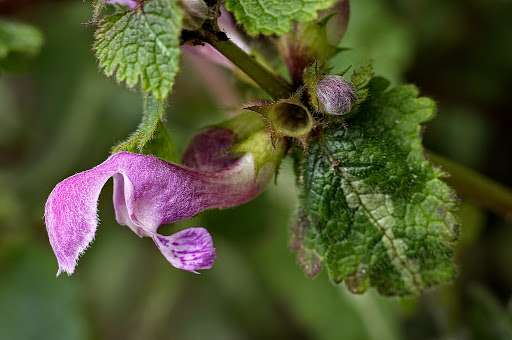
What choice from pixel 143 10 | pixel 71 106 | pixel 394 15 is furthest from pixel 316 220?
pixel 71 106

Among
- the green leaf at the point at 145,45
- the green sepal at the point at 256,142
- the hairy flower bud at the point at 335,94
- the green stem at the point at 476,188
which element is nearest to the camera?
the green leaf at the point at 145,45

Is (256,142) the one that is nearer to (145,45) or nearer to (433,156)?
(145,45)

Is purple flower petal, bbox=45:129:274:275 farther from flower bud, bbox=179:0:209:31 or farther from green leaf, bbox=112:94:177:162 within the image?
flower bud, bbox=179:0:209:31

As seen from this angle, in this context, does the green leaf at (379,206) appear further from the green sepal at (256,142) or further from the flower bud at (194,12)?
the flower bud at (194,12)

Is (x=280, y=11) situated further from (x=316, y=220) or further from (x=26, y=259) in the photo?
(x=26, y=259)

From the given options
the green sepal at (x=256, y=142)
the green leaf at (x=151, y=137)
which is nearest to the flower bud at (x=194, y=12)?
the green leaf at (x=151, y=137)

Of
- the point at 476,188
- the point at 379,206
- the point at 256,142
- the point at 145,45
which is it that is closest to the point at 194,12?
the point at 145,45

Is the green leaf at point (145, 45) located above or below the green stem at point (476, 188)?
above

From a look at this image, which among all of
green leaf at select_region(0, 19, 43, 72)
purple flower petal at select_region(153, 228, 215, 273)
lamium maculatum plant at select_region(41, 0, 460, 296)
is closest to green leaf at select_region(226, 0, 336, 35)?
lamium maculatum plant at select_region(41, 0, 460, 296)
